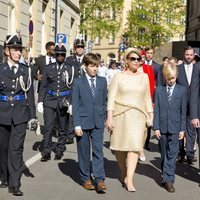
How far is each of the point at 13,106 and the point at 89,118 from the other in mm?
984

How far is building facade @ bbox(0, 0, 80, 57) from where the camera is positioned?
22.1m

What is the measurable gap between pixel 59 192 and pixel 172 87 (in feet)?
6.88

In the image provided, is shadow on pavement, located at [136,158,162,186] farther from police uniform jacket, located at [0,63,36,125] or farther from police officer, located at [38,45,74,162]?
police uniform jacket, located at [0,63,36,125]

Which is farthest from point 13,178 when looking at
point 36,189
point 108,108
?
point 108,108

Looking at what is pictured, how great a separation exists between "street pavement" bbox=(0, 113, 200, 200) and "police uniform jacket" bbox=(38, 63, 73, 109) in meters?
0.98

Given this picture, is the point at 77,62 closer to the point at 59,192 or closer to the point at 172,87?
the point at 172,87

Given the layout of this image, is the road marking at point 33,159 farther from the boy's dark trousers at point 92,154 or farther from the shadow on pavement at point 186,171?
the shadow on pavement at point 186,171

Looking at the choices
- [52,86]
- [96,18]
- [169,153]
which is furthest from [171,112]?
[96,18]

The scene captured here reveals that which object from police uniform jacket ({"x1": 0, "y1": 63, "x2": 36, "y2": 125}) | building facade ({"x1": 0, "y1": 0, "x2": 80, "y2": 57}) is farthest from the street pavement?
building facade ({"x1": 0, "y1": 0, "x2": 80, "y2": 57})

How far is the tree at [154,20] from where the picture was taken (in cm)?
6669

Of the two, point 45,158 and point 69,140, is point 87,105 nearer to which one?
point 45,158

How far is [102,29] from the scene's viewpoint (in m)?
56.6

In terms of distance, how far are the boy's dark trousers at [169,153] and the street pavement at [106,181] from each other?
0.68ft

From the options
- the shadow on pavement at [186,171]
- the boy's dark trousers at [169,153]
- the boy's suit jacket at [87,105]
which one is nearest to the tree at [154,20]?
the shadow on pavement at [186,171]
